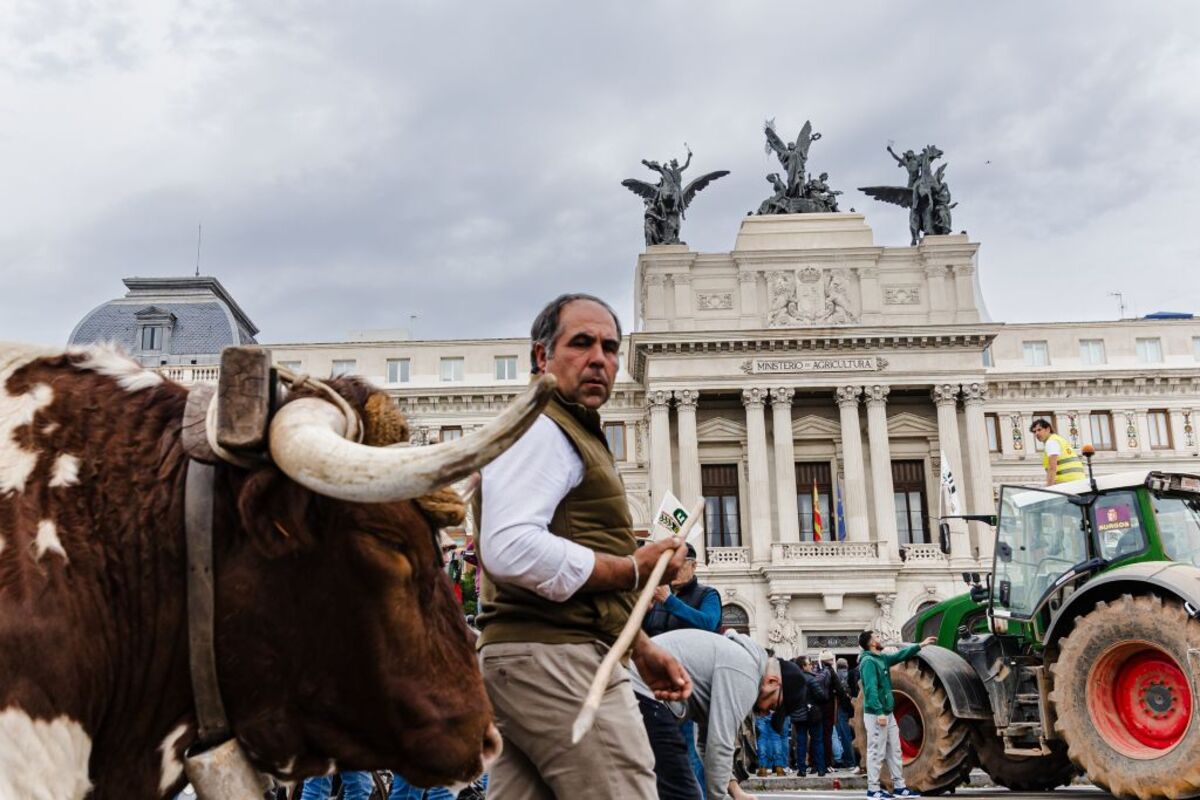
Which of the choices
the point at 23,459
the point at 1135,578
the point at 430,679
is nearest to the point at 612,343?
the point at 430,679

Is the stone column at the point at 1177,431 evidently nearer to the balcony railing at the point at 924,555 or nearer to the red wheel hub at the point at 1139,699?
the balcony railing at the point at 924,555

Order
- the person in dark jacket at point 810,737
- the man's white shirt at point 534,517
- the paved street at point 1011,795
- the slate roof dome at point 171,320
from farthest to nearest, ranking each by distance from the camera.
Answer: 1. the slate roof dome at point 171,320
2. the person in dark jacket at point 810,737
3. the paved street at point 1011,795
4. the man's white shirt at point 534,517

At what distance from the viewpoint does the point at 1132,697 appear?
31.4ft

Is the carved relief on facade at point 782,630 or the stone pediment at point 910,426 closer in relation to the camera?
the carved relief on facade at point 782,630

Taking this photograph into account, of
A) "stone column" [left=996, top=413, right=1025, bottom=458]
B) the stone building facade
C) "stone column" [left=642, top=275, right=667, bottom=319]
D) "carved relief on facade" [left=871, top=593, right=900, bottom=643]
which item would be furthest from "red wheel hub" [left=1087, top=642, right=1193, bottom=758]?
"stone column" [left=996, top=413, right=1025, bottom=458]

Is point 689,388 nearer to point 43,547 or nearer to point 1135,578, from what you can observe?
point 1135,578

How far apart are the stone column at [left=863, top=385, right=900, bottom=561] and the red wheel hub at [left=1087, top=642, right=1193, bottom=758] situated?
32245mm

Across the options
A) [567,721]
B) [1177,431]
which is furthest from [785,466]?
[567,721]

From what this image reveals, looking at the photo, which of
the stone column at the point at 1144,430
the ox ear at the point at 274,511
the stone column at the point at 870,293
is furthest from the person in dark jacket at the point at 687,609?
the stone column at the point at 1144,430

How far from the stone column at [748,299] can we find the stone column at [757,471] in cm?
273

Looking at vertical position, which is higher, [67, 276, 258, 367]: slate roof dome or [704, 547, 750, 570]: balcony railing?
[67, 276, 258, 367]: slate roof dome

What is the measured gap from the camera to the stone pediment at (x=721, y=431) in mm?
44312

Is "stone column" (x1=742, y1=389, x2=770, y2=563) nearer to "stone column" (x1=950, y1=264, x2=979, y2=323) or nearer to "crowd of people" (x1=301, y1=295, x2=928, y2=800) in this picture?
"stone column" (x1=950, y1=264, x2=979, y2=323)

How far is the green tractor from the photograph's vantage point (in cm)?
921
